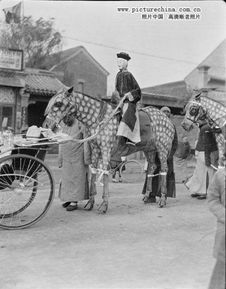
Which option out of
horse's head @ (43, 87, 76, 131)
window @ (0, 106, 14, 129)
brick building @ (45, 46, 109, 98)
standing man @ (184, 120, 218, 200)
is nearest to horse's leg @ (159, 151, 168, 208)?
standing man @ (184, 120, 218, 200)

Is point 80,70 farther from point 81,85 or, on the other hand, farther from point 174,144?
point 174,144

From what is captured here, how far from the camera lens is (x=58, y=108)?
182 inches

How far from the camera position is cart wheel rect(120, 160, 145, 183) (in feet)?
27.1

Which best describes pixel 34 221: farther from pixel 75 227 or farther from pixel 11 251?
pixel 11 251

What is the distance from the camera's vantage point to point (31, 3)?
3.40m

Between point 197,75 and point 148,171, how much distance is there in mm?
1483

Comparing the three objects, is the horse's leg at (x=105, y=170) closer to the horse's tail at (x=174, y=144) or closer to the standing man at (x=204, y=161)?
the standing man at (x=204, y=161)

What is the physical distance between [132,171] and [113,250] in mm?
5259

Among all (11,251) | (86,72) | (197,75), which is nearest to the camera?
(11,251)

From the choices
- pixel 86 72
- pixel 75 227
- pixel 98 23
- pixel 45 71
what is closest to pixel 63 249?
pixel 75 227

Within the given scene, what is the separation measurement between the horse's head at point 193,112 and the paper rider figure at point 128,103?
0.60 m

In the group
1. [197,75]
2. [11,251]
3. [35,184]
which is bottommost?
[11,251]

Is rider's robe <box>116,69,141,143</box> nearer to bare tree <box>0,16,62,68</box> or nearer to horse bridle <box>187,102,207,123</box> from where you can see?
horse bridle <box>187,102,207,123</box>

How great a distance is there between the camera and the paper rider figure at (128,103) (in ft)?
15.5
